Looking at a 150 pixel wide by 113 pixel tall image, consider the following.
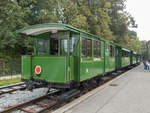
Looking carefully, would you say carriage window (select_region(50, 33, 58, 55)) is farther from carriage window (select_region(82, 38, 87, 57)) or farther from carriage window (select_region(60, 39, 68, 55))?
carriage window (select_region(82, 38, 87, 57))

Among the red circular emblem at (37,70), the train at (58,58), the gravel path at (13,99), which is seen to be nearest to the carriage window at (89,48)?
the train at (58,58)

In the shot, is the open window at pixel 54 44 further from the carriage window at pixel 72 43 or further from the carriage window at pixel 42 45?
the carriage window at pixel 72 43

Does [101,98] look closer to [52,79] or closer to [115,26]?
[52,79]

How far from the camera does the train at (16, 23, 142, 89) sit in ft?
18.7

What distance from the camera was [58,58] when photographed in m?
5.67

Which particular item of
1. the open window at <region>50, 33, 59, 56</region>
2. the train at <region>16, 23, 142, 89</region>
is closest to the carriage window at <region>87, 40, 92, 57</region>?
→ the train at <region>16, 23, 142, 89</region>

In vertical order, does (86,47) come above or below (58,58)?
above

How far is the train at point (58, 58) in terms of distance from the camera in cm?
571

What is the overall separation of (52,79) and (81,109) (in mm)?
1586

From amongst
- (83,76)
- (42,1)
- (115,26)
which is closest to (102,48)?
(83,76)

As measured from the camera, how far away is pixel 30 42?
17.4 meters

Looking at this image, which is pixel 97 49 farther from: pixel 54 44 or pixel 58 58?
pixel 58 58

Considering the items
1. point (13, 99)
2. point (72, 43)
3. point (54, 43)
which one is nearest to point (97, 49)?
point (72, 43)

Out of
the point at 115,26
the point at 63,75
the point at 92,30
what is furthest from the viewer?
the point at 115,26
